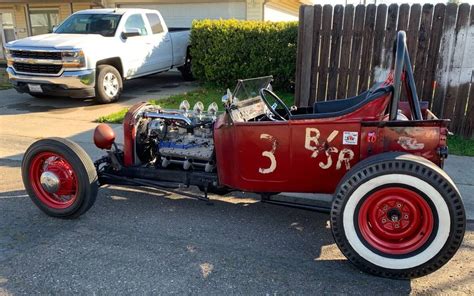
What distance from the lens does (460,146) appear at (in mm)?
6367

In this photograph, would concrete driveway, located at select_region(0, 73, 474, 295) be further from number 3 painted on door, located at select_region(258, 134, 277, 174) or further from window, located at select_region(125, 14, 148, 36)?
window, located at select_region(125, 14, 148, 36)

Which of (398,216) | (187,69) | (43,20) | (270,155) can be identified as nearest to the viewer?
(398,216)

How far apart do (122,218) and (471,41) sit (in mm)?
5703

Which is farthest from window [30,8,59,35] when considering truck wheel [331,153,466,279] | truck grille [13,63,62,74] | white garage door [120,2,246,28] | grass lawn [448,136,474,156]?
truck wheel [331,153,466,279]

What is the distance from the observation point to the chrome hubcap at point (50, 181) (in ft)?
Answer: 13.0

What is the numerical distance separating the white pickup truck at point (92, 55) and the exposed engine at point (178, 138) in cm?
524

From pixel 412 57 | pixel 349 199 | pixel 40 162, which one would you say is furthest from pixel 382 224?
pixel 412 57

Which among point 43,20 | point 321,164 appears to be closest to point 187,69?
point 43,20

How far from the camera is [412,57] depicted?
6816mm

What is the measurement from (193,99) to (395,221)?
717cm

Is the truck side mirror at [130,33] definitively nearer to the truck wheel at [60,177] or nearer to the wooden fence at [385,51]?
the wooden fence at [385,51]

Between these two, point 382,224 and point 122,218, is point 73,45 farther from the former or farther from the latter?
point 382,224

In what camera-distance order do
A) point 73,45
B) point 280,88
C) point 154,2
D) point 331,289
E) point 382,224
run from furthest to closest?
point 154,2 → point 280,88 → point 73,45 → point 382,224 → point 331,289

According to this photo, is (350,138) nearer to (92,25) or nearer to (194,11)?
(92,25)
